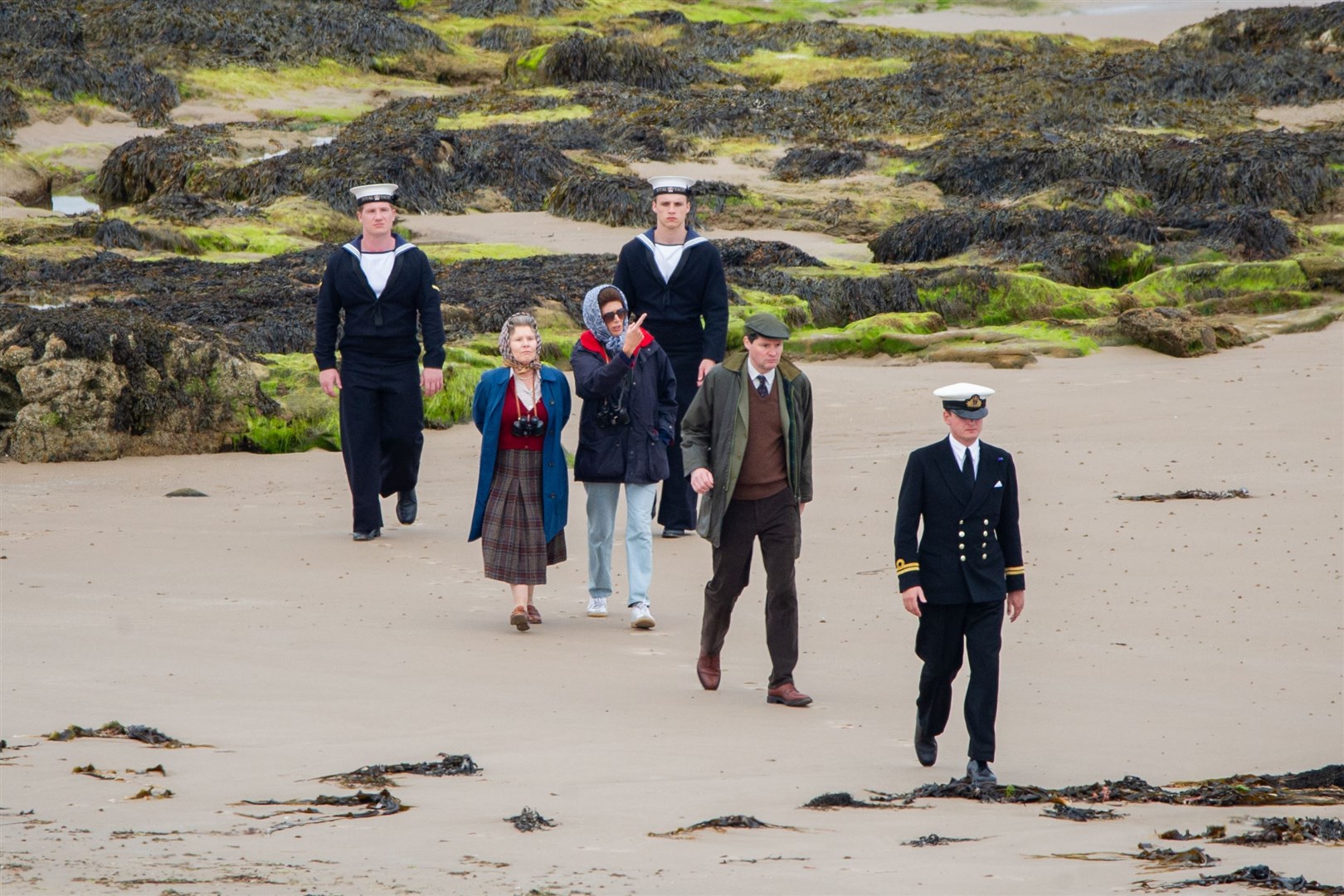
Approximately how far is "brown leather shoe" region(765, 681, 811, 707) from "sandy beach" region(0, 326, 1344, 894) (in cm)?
8

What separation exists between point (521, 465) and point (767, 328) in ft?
5.48

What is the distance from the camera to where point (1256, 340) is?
16.1 meters

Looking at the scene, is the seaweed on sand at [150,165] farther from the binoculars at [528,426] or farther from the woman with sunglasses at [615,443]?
the binoculars at [528,426]

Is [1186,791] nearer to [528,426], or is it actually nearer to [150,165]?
[528,426]

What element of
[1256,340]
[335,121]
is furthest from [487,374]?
[335,121]

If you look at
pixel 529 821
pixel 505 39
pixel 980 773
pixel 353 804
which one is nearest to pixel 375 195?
pixel 353 804

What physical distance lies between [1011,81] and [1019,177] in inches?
335

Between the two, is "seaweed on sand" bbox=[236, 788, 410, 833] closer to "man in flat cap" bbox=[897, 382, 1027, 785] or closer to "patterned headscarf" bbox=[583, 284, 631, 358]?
"man in flat cap" bbox=[897, 382, 1027, 785]

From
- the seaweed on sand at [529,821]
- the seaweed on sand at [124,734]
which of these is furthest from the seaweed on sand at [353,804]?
the seaweed on sand at [124,734]

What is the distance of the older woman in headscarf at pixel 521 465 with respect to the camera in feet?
25.9

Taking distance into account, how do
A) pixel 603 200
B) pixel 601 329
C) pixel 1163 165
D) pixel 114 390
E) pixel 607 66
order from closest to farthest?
1. pixel 601 329
2. pixel 114 390
3. pixel 603 200
4. pixel 1163 165
5. pixel 607 66

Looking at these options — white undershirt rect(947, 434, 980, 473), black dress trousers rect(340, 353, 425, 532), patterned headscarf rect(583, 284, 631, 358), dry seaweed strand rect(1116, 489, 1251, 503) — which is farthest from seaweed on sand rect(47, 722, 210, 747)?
dry seaweed strand rect(1116, 489, 1251, 503)

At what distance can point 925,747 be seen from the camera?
5914 millimetres

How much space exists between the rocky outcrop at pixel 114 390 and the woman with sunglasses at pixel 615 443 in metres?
4.93
